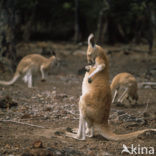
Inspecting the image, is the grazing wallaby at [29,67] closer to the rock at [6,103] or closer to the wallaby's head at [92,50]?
the rock at [6,103]

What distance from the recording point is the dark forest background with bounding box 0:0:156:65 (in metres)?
17.7

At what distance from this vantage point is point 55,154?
375 cm

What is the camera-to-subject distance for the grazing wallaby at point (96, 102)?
15.1 feet

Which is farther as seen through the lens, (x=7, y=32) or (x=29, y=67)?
(x=7, y=32)

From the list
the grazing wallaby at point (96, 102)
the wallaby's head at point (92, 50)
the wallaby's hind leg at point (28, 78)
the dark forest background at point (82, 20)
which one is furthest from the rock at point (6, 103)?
the dark forest background at point (82, 20)

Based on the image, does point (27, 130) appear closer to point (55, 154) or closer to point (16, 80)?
point (55, 154)

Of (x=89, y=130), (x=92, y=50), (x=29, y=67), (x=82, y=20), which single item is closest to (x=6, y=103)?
(x=89, y=130)

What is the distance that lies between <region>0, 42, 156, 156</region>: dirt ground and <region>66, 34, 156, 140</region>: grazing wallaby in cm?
15

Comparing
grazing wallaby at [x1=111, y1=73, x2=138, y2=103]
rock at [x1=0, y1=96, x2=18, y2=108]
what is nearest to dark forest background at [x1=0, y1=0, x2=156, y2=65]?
grazing wallaby at [x1=111, y1=73, x2=138, y2=103]

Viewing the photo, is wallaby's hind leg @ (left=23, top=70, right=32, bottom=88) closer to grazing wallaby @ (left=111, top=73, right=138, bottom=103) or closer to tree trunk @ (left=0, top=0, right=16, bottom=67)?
tree trunk @ (left=0, top=0, right=16, bottom=67)

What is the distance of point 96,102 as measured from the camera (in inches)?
183

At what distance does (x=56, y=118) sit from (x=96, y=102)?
1.51 metres

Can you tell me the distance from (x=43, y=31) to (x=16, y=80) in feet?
45.2

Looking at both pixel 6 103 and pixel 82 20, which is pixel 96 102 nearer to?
pixel 6 103
